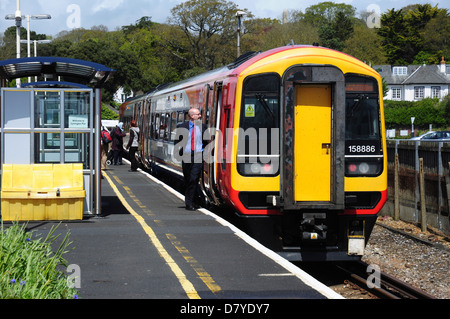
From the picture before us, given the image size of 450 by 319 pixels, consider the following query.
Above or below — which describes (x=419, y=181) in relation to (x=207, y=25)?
below

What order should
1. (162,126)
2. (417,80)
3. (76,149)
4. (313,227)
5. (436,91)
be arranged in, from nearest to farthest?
1. (313,227)
2. (76,149)
3. (162,126)
4. (417,80)
5. (436,91)

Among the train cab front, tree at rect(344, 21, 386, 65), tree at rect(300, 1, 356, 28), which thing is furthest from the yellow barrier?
tree at rect(300, 1, 356, 28)

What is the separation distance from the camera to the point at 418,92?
105250mm

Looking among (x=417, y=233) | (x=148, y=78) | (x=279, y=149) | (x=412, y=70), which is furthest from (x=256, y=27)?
(x=279, y=149)

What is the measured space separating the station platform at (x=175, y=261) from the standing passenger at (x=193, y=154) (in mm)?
412

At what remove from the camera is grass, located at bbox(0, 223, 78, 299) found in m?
6.74

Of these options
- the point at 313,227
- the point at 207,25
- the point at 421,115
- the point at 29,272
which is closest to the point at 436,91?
the point at 421,115

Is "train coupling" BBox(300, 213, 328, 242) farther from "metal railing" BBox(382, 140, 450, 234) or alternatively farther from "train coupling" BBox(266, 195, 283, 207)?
"metal railing" BBox(382, 140, 450, 234)

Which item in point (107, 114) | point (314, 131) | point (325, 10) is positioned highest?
point (325, 10)

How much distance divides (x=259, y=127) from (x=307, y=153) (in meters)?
0.93

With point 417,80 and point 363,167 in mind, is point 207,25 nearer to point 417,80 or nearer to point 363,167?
point 417,80

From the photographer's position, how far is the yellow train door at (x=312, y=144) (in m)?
11.9

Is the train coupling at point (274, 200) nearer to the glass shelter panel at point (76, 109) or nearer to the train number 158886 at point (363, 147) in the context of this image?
the train number 158886 at point (363, 147)

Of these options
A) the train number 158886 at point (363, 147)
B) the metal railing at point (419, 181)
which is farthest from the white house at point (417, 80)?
the train number 158886 at point (363, 147)
